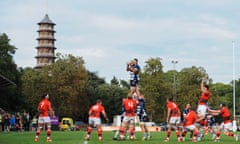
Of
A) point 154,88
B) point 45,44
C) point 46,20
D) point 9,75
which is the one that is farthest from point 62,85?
point 46,20

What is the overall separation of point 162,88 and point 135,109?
6578cm

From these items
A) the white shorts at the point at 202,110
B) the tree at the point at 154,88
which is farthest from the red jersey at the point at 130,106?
the tree at the point at 154,88

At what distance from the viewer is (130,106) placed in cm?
2689

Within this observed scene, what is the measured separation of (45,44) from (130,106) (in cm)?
11898

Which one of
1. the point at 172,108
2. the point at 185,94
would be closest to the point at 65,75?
the point at 185,94

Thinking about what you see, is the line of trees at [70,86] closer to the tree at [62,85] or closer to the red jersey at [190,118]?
the tree at [62,85]

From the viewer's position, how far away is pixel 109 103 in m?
126

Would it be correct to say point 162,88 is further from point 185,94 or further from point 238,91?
point 238,91

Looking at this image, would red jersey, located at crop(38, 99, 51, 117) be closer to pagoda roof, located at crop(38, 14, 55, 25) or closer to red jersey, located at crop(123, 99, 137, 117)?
red jersey, located at crop(123, 99, 137, 117)

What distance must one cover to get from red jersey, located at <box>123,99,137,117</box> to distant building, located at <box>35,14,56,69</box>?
117m

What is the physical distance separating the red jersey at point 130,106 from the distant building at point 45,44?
116723mm

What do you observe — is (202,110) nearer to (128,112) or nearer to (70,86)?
(128,112)

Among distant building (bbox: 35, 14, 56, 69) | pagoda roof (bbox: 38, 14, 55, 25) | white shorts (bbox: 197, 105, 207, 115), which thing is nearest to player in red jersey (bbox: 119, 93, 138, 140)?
white shorts (bbox: 197, 105, 207, 115)

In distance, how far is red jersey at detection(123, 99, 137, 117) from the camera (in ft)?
87.9
